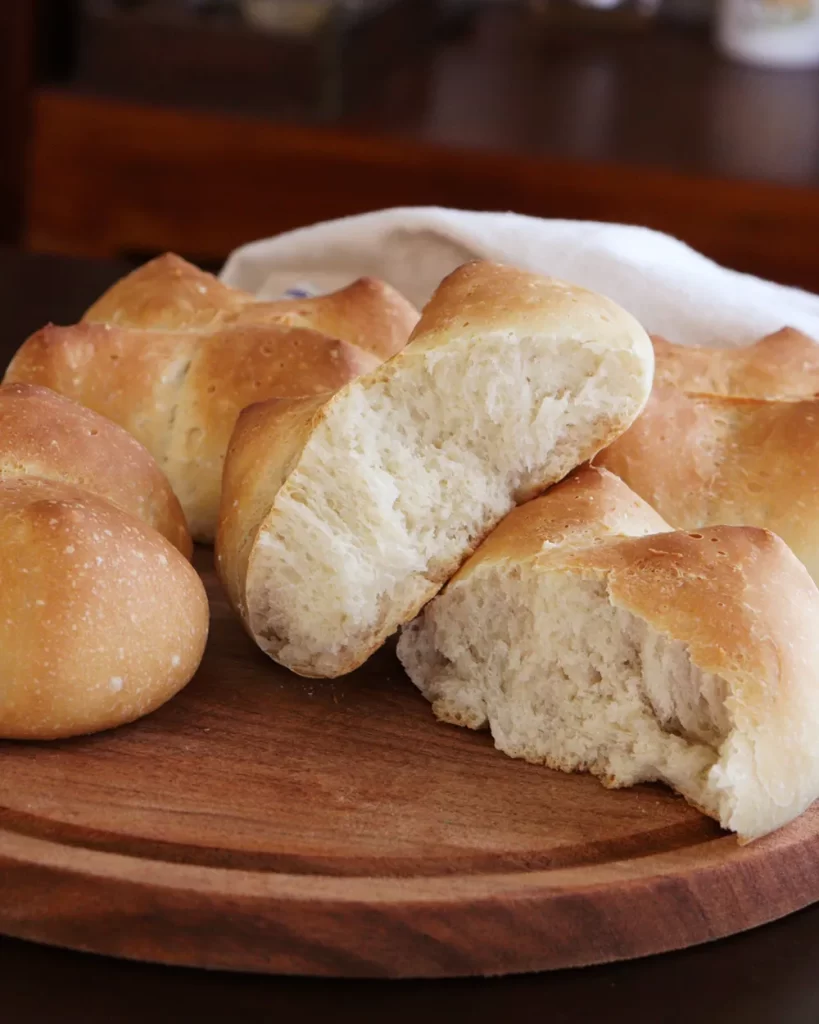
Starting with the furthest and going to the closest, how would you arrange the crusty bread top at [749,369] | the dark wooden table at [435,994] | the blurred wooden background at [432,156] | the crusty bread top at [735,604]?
the blurred wooden background at [432,156]
the crusty bread top at [749,369]
the crusty bread top at [735,604]
the dark wooden table at [435,994]

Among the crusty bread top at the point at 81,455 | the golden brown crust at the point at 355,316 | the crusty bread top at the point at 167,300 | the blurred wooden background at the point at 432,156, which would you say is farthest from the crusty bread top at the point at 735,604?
the blurred wooden background at the point at 432,156

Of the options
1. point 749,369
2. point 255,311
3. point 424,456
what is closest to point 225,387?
point 255,311

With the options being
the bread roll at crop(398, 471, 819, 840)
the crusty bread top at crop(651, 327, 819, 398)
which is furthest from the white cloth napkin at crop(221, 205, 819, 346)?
the bread roll at crop(398, 471, 819, 840)

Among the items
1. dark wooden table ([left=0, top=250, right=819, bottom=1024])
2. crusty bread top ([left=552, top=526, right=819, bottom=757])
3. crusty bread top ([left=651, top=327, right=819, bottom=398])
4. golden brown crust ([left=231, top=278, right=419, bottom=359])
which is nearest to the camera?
dark wooden table ([left=0, top=250, right=819, bottom=1024])

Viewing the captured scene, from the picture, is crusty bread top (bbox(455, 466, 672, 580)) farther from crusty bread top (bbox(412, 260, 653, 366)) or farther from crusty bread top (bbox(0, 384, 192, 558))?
crusty bread top (bbox(0, 384, 192, 558))

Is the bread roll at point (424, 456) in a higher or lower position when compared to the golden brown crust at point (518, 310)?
lower

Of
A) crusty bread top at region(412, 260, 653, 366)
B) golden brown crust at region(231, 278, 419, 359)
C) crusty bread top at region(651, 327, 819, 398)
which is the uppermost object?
crusty bread top at region(412, 260, 653, 366)

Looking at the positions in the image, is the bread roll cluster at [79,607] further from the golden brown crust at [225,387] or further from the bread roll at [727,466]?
the bread roll at [727,466]
